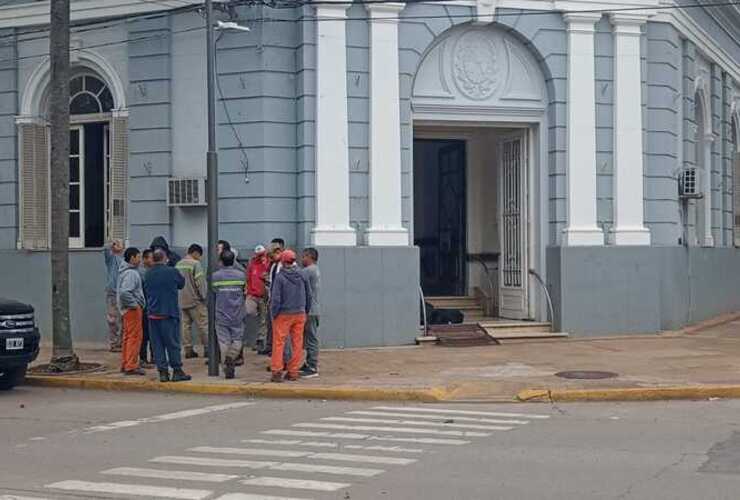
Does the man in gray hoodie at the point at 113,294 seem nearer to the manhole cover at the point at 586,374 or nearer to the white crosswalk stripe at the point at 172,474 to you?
the manhole cover at the point at 586,374

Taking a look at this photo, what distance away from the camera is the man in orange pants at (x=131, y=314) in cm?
1520

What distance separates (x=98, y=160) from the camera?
2012 cm

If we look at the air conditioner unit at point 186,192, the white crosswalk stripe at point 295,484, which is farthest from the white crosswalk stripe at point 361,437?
the air conditioner unit at point 186,192

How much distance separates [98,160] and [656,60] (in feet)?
34.5

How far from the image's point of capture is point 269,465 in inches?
360

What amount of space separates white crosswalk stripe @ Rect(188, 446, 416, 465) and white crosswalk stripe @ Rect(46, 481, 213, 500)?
151 centimetres

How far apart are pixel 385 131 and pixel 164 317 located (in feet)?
18.9

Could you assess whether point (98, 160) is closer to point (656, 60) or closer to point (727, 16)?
point (656, 60)

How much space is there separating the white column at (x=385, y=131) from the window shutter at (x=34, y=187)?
6383 millimetres

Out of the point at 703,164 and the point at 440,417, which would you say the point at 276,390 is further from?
the point at 703,164

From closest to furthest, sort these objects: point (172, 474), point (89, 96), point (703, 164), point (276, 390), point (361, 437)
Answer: point (172, 474)
point (361, 437)
point (276, 390)
point (89, 96)
point (703, 164)

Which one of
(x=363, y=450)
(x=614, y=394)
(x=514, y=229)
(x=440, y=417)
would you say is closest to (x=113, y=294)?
(x=514, y=229)

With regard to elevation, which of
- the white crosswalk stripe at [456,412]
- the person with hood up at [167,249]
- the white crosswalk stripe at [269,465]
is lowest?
the white crosswalk stripe at [456,412]

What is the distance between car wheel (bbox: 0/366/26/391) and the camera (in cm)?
1452
